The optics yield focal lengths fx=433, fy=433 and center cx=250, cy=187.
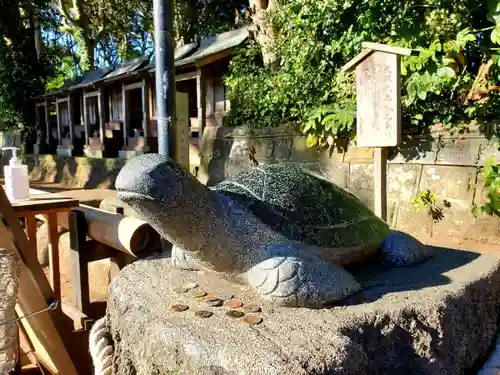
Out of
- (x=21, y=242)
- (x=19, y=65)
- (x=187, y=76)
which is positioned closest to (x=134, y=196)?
(x=21, y=242)

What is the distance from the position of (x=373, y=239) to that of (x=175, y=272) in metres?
0.89

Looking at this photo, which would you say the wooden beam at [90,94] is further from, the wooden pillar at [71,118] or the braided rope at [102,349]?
the braided rope at [102,349]

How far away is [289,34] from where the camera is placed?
20.9 feet

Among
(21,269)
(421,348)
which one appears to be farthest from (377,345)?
(21,269)

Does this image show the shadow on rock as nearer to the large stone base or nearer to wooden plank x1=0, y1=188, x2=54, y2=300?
the large stone base

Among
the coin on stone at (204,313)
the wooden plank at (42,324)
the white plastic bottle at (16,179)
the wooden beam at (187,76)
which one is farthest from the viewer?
the wooden beam at (187,76)

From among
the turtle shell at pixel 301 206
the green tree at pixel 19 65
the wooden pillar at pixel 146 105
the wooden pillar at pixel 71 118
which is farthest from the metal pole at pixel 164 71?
the green tree at pixel 19 65

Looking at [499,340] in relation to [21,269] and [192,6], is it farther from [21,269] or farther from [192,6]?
[192,6]

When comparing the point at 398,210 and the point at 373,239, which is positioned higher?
the point at 373,239

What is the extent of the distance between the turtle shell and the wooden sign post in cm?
134

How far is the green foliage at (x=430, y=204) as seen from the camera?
4.40m

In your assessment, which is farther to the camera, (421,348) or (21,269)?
(21,269)

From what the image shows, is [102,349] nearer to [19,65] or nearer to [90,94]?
[90,94]

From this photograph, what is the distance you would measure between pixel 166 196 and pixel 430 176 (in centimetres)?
375
